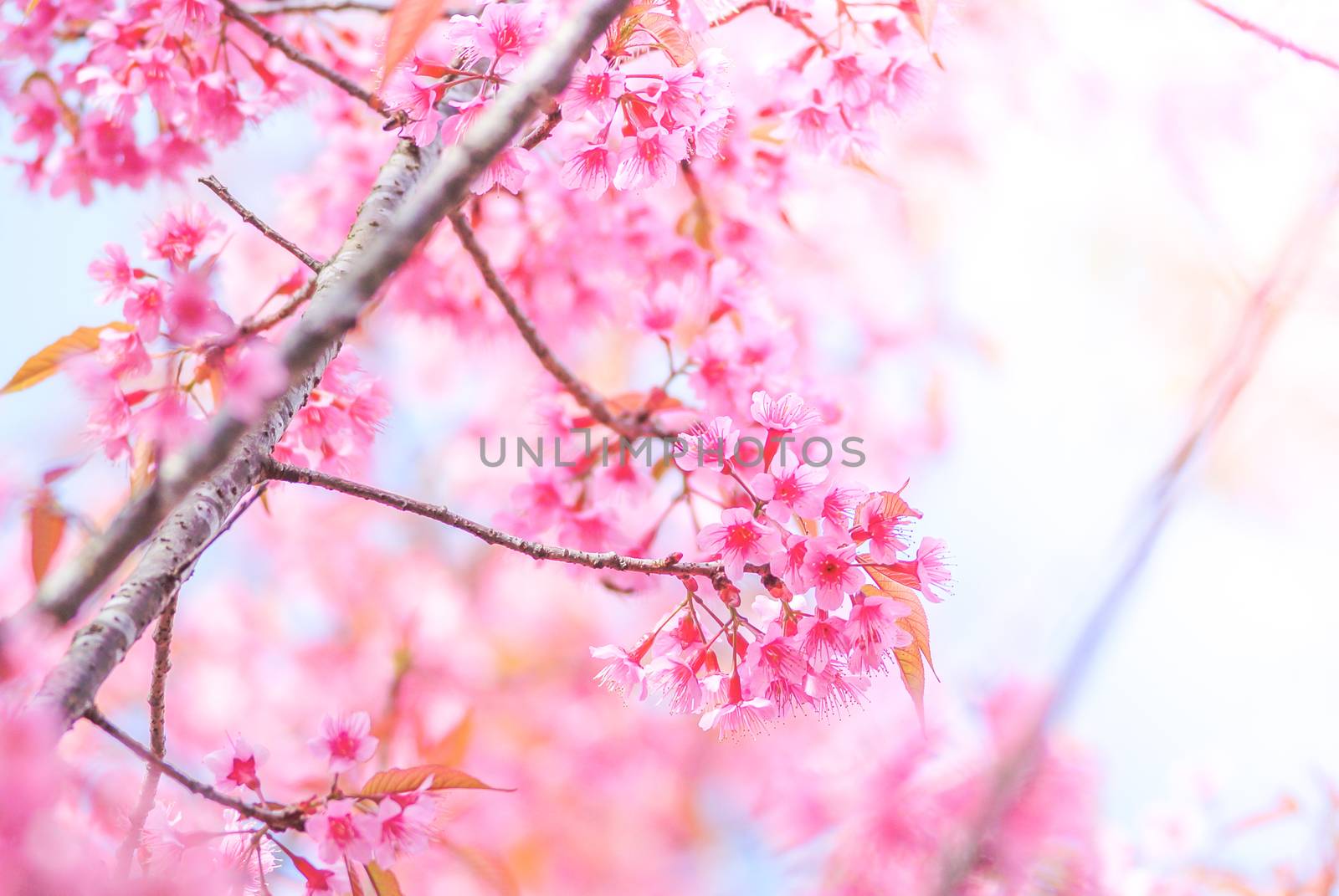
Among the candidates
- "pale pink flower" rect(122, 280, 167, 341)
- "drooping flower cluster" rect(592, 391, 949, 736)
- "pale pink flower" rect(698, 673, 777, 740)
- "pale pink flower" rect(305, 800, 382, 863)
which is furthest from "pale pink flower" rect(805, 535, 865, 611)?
"pale pink flower" rect(122, 280, 167, 341)

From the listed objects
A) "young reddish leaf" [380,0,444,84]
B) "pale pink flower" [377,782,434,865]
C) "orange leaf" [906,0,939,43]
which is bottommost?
"pale pink flower" [377,782,434,865]

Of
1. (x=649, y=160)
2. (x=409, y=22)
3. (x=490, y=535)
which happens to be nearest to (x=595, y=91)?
(x=649, y=160)

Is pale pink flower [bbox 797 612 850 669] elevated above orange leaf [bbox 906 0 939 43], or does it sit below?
below

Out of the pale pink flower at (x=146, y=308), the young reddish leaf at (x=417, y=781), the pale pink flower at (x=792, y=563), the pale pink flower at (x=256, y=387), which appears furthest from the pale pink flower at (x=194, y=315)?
the pale pink flower at (x=792, y=563)

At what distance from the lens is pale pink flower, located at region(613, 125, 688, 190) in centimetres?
99

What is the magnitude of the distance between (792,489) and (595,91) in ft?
1.51

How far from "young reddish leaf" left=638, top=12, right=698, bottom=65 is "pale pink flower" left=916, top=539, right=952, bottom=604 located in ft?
1.88

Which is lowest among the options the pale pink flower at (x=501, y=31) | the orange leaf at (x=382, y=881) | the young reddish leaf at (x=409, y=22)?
the orange leaf at (x=382, y=881)

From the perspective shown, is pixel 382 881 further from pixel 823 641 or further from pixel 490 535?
pixel 823 641

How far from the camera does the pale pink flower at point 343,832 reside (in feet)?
2.82

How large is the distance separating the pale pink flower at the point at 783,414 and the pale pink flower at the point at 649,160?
0.89ft

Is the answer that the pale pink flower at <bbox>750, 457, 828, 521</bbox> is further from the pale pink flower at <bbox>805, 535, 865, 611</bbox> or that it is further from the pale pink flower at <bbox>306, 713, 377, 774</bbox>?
the pale pink flower at <bbox>306, 713, 377, 774</bbox>

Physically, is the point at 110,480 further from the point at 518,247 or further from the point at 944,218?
the point at 944,218

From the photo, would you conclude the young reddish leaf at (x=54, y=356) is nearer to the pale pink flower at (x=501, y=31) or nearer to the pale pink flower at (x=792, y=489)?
the pale pink flower at (x=501, y=31)
